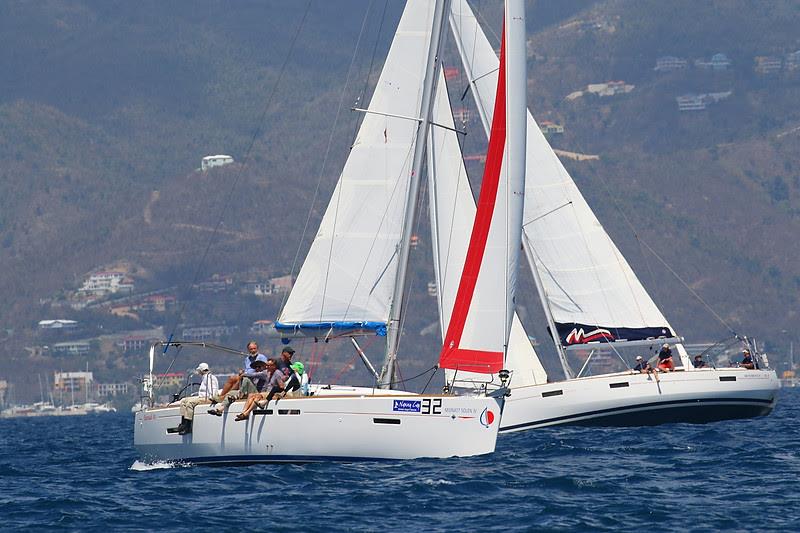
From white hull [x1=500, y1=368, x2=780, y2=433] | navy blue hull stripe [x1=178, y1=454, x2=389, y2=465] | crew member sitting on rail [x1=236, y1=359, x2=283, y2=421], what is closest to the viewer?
navy blue hull stripe [x1=178, y1=454, x2=389, y2=465]

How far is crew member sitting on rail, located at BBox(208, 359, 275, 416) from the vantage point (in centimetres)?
2680

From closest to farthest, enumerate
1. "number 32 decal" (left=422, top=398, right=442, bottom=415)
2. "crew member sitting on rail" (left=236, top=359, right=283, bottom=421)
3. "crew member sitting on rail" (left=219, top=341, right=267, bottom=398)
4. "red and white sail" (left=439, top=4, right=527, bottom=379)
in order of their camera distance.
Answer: "number 32 decal" (left=422, top=398, right=442, bottom=415) → "crew member sitting on rail" (left=236, top=359, right=283, bottom=421) → "red and white sail" (left=439, top=4, right=527, bottom=379) → "crew member sitting on rail" (left=219, top=341, right=267, bottom=398)

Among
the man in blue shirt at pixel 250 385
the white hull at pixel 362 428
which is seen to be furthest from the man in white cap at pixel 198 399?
the white hull at pixel 362 428

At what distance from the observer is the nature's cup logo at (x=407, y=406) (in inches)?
1007

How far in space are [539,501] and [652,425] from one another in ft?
46.3

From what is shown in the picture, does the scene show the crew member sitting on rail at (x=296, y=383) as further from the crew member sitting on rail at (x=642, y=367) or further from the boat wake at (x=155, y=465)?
the crew member sitting on rail at (x=642, y=367)

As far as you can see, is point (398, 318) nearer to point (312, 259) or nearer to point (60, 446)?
point (312, 259)

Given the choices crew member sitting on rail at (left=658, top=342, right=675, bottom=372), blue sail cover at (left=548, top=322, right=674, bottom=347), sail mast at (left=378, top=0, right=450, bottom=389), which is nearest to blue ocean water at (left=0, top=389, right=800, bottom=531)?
sail mast at (left=378, top=0, right=450, bottom=389)

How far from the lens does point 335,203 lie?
3491 cm

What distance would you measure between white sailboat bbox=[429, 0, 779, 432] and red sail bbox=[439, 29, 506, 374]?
8.25 metres

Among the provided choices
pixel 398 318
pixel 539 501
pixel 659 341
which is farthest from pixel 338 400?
pixel 659 341

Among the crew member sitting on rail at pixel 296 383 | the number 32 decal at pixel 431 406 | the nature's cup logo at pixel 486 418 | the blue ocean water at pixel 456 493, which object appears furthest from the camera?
the crew member sitting on rail at pixel 296 383

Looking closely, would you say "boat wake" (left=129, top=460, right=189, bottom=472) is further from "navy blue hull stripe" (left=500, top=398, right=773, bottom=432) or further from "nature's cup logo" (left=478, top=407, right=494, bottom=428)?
"navy blue hull stripe" (left=500, top=398, right=773, bottom=432)

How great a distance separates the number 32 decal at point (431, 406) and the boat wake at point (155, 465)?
14.9ft
